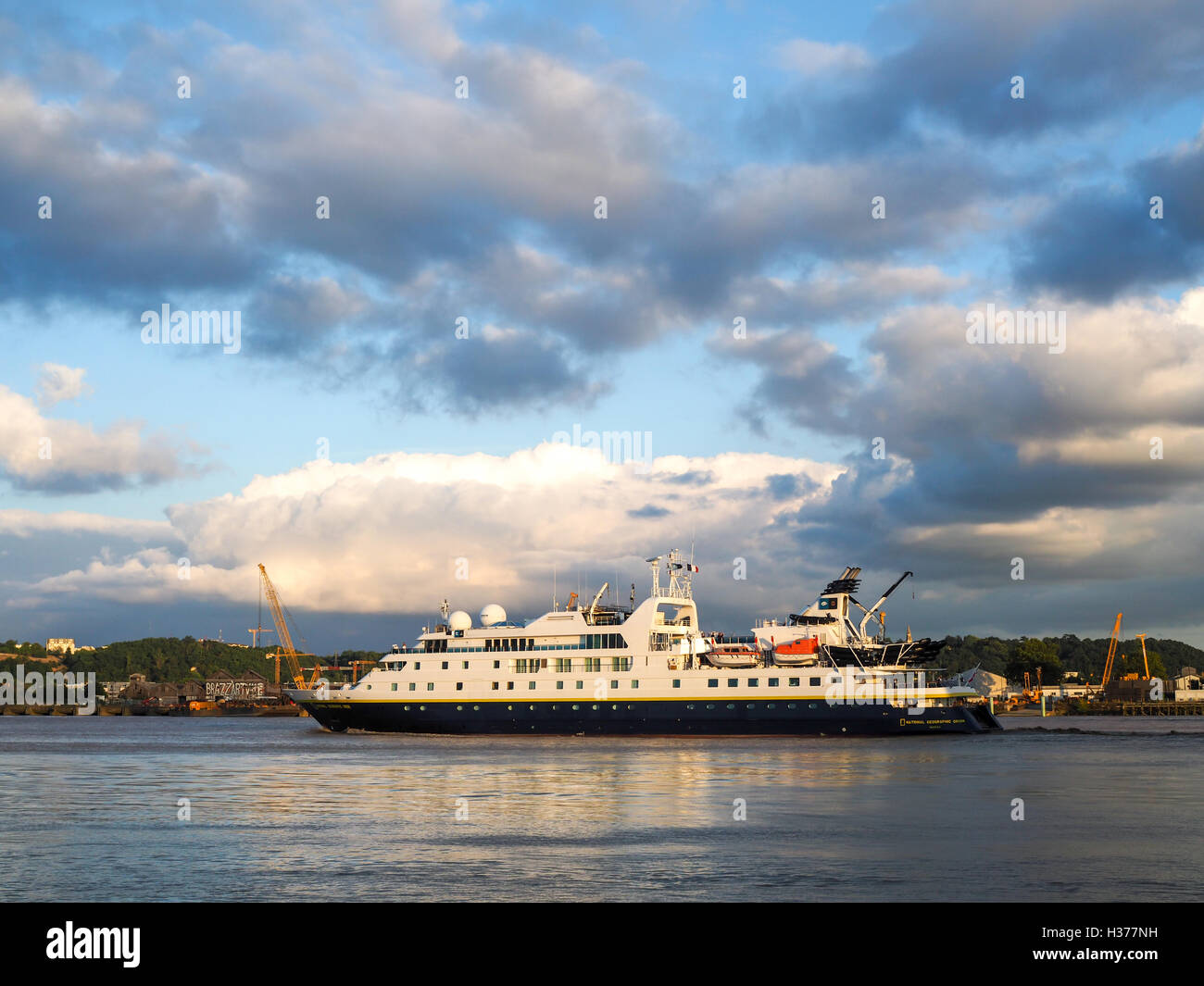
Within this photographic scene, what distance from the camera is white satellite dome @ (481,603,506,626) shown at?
91812 mm

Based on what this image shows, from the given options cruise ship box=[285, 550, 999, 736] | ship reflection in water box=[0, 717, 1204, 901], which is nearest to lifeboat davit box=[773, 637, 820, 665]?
cruise ship box=[285, 550, 999, 736]

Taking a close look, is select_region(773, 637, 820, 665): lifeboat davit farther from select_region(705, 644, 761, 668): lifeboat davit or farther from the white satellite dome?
the white satellite dome

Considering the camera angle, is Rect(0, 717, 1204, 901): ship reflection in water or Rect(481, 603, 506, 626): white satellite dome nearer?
Rect(0, 717, 1204, 901): ship reflection in water

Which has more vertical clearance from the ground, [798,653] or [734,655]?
[798,653]

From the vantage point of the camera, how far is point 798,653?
8075 cm

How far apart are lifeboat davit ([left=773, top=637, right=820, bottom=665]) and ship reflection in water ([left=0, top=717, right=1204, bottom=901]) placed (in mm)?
12102

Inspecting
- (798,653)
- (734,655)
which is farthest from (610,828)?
(734,655)

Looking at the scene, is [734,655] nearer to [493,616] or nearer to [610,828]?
[493,616]

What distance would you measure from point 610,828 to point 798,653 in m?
46.8

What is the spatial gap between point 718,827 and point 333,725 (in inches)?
2593

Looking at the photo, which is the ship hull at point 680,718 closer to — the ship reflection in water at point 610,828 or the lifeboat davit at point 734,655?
the lifeboat davit at point 734,655

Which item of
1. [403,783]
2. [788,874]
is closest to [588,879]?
[788,874]
